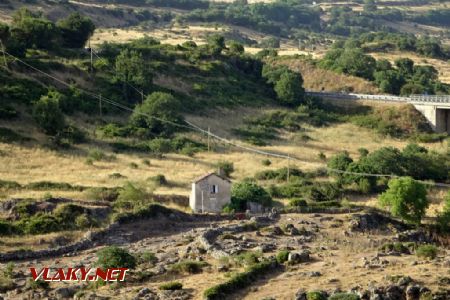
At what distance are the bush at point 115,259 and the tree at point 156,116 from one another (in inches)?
1414

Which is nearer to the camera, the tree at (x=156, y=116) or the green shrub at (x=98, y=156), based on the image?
the green shrub at (x=98, y=156)

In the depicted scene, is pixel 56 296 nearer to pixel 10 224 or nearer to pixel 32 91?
pixel 10 224

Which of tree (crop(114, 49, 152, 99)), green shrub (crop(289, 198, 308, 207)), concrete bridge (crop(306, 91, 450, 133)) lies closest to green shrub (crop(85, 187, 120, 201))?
green shrub (crop(289, 198, 308, 207))

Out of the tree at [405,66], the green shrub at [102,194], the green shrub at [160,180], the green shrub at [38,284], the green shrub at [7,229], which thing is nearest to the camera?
the green shrub at [38,284]

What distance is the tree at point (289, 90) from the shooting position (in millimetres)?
95438

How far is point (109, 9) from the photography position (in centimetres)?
15950

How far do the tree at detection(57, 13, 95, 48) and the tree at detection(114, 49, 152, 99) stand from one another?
10.5 m

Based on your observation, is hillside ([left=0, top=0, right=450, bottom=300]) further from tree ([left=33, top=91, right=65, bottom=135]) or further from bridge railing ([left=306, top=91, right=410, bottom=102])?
bridge railing ([left=306, top=91, right=410, bottom=102])

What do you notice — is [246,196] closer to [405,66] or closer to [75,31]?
[75,31]

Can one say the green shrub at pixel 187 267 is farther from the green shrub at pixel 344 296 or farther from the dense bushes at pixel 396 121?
the dense bushes at pixel 396 121

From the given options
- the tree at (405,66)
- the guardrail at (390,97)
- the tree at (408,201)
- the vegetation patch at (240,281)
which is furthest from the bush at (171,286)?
the tree at (405,66)

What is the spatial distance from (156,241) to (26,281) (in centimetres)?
1017

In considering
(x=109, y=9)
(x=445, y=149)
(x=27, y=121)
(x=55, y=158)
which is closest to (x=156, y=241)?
(x=55, y=158)

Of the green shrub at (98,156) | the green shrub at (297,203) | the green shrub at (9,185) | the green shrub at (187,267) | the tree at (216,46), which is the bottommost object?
the green shrub at (297,203)
